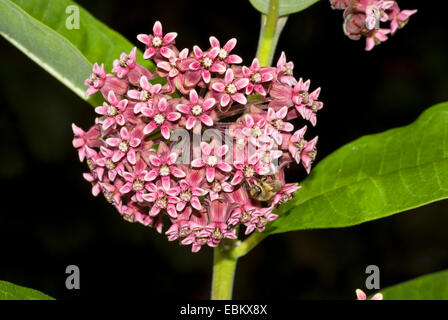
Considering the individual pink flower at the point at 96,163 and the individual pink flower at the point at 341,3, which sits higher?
the individual pink flower at the point at 341,3

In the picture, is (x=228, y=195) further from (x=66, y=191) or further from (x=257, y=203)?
(x=66, y=191)

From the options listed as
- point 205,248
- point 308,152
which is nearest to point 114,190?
point 308,152

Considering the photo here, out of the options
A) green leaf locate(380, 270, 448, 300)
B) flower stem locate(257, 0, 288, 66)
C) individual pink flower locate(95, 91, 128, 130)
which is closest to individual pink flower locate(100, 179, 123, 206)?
individual pink flower locate(95, 91, 128, 130)

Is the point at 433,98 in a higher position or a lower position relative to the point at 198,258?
higher

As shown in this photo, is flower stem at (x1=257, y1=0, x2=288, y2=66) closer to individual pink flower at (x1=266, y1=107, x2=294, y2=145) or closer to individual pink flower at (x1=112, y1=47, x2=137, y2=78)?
individual pink flower at (x1=266, y1=107, x2=294, y2=145)

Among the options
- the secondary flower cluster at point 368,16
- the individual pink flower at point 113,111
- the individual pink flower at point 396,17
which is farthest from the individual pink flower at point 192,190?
the individual pink flower at point 396,17

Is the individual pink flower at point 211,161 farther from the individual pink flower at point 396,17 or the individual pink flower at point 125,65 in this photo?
the individual pink flower at point 396,17
